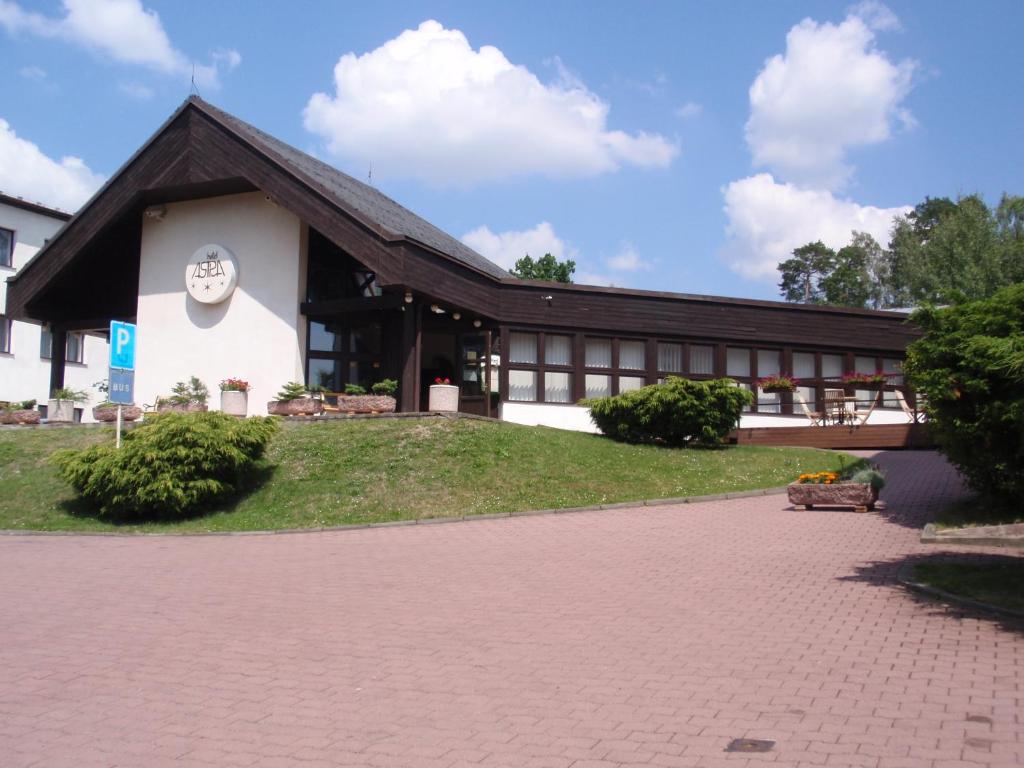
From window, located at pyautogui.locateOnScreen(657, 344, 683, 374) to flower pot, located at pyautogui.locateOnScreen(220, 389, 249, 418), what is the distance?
10781 mm

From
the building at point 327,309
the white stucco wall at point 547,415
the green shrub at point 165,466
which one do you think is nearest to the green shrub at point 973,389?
the green shrub at point 165,466

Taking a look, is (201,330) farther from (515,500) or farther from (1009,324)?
(1009,324)

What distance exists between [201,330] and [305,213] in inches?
190

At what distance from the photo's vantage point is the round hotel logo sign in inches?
902

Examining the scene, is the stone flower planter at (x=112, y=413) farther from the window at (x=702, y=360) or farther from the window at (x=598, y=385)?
the window at (x=702, y=360)

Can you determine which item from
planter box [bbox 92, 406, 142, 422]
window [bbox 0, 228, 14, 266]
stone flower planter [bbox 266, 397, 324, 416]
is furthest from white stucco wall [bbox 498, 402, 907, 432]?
window [bbox 0, 228, 14, 266]

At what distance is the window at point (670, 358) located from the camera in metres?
25.1

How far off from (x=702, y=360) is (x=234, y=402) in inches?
488

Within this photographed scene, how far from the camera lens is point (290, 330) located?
2223 cm

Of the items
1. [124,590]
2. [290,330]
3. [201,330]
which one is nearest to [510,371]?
[290,330]

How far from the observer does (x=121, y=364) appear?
60.6ft

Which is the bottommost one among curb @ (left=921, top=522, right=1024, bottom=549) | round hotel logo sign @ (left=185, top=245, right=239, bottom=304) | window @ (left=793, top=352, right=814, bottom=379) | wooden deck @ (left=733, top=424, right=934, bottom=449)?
curb @ (left=921, top=522, right=1024, bottom=549)

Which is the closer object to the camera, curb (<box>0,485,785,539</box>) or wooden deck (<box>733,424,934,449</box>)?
curb (<box>0,485,785,539</box>)

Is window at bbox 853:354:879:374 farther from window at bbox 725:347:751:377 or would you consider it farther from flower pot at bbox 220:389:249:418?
flower pot at bbox 220:389:249:418
